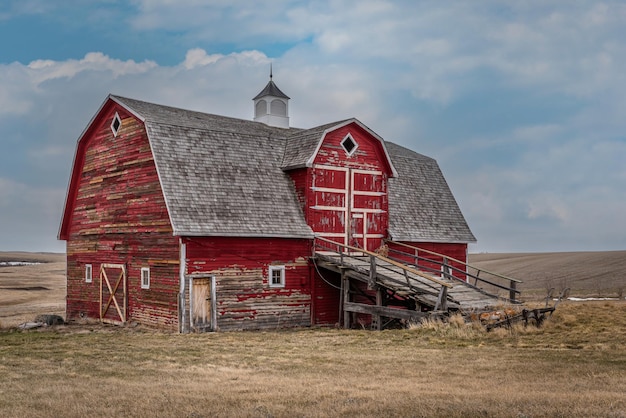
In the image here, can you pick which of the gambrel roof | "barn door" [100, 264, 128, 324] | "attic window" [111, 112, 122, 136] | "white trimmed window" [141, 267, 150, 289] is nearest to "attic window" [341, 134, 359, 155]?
the gambrel roof

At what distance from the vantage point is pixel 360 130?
28.2 meters

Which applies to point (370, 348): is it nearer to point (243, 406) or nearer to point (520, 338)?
point (520, 338)

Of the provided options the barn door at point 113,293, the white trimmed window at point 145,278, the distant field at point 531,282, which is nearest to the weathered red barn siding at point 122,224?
the white trimmed window at point 145,278

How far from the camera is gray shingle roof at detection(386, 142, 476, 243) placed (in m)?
30.4

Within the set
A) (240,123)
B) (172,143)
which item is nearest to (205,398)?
(172,143)

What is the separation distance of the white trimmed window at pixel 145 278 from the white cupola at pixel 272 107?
1239cm

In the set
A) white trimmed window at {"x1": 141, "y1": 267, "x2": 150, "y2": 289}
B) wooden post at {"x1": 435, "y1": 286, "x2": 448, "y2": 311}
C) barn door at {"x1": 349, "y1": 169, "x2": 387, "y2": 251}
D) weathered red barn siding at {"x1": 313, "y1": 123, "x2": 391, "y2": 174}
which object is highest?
weathered red barn siding at {"x1": 313, "y1": 123, "x2": 391, "y2": 174}

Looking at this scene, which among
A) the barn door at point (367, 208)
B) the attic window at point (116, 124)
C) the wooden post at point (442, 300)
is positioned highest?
the attic window at point (116, 124)

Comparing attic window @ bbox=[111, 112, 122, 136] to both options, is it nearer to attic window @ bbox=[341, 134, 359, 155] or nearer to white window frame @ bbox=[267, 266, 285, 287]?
white window frame @ bbox=[267, 266, 285, 287]

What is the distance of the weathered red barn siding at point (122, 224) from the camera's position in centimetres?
2427

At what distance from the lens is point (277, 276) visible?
2538cm

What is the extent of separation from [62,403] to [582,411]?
8.06 m

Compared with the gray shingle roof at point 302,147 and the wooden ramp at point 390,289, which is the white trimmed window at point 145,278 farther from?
the gray shingle roof at point 302,147

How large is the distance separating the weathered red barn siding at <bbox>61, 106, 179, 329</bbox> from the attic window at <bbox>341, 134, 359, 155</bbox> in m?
7.64
